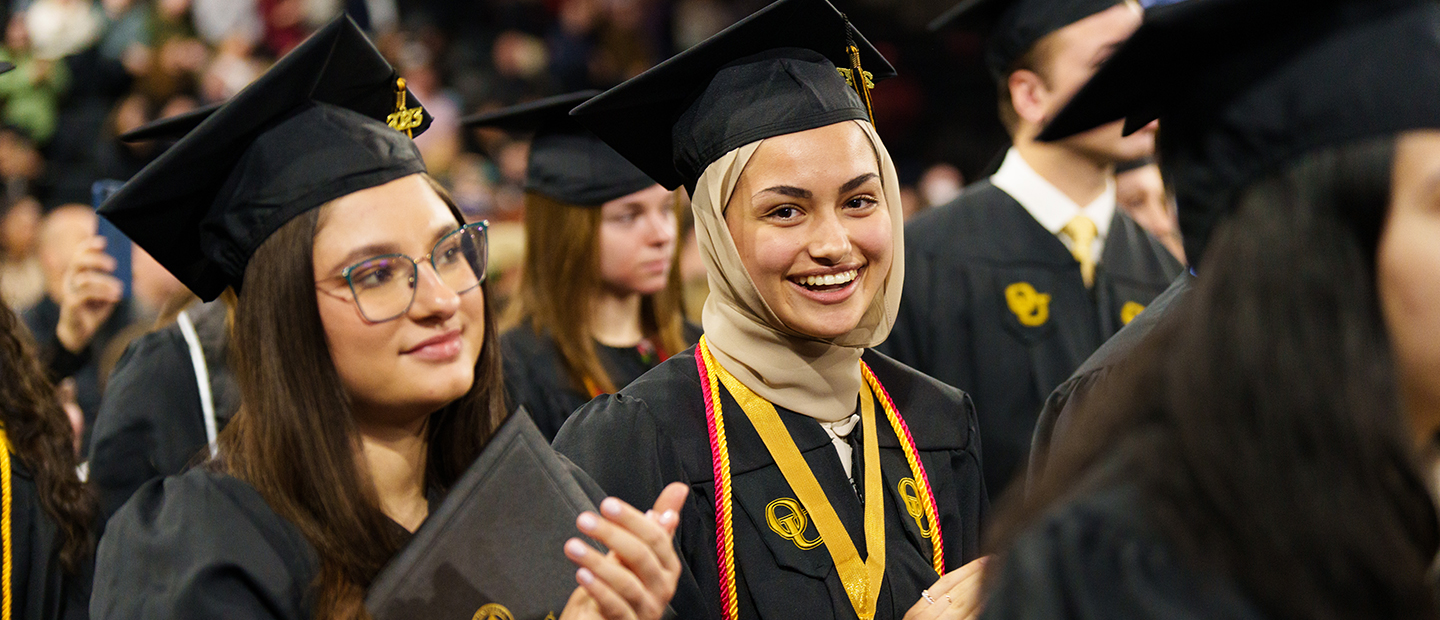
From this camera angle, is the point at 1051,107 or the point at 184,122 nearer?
the point at 184,122

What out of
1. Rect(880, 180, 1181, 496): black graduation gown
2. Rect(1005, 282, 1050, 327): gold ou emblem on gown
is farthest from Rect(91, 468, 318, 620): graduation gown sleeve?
Rect(1005, 282, 1050, 327): gold ou emblem on gown

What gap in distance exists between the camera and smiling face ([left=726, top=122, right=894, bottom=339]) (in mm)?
2486

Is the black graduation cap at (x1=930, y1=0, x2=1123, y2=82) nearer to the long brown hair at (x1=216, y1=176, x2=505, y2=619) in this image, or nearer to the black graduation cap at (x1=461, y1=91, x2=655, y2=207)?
the black graduation cap at (x1=461, y1=91, x2=655, y2=207)

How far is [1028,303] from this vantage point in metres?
4.01

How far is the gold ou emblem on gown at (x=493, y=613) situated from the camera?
6.84 feet

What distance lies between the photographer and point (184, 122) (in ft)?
8.27

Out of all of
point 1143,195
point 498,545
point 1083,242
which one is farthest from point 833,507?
point 1143,195

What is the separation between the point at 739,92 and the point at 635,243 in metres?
1.88

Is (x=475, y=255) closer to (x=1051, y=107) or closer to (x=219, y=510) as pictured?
(x=219, y=510)

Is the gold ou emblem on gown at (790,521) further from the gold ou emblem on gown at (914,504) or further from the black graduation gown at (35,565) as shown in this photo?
the black graduation gown at (35,565)

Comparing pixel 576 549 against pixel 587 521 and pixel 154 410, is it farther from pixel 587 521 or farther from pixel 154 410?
pixel 154 410

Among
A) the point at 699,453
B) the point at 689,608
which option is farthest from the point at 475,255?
the point at 689,608

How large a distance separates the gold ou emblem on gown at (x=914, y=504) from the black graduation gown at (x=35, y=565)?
5.68ft

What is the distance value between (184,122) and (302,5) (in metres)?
9.77
